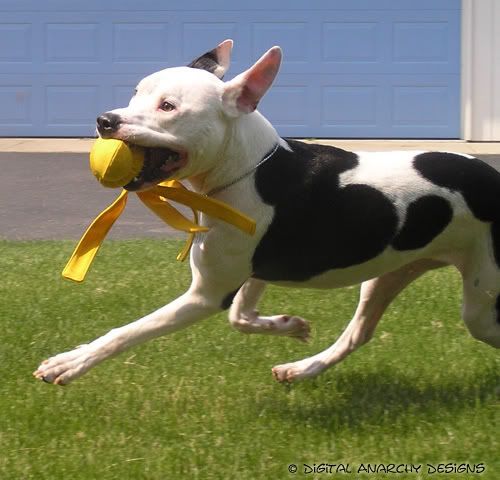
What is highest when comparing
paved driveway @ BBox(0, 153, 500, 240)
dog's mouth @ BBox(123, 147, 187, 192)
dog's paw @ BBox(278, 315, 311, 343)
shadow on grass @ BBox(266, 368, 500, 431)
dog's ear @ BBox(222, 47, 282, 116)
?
dog's ear @ BBox(222, 47, 282, 116)

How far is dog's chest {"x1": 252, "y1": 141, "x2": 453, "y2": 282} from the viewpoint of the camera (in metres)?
4.71

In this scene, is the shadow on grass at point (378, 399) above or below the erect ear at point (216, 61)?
below

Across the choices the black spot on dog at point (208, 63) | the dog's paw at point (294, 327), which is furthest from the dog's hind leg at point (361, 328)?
the black spot on dog at point (208, 63)

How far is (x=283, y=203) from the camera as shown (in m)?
4.69

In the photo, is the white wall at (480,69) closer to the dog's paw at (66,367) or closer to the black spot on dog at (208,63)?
the black spot on dog at (208,63)

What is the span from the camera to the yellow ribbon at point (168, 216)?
14.9 feet

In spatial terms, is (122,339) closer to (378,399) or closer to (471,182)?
(378,399)

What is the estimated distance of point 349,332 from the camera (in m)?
5.34

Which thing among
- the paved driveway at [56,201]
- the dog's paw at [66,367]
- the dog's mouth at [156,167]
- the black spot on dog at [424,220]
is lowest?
the paved driveway at [56,201]

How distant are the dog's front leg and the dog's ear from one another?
0.78 metres

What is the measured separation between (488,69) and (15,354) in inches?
430

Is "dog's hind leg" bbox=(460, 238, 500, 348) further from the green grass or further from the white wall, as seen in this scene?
the white wall

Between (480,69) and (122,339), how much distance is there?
38.5ft

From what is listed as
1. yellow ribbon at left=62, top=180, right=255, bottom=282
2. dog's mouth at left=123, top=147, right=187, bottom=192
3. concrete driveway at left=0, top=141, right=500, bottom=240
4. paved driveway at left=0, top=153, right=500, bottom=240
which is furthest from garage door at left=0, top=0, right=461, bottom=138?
dog's mouth at left=123, top=147, right=187, bottom=192
